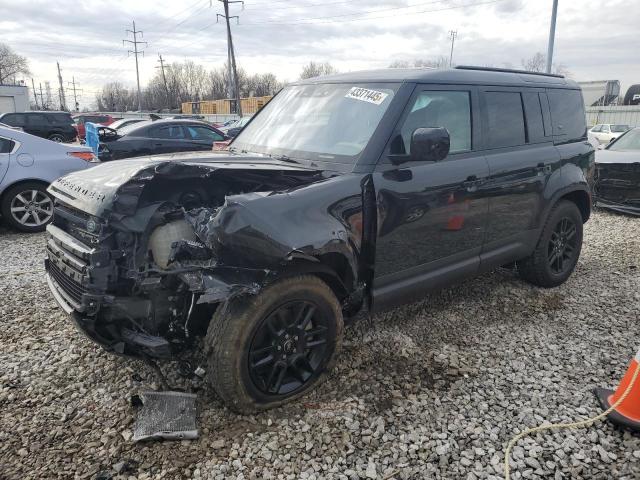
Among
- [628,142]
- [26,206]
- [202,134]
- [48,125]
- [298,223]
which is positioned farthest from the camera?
[48,125]

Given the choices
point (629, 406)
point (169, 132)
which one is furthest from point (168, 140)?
point (629, 406)

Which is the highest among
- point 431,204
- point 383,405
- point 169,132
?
point 169,132

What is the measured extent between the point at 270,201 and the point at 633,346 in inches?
126

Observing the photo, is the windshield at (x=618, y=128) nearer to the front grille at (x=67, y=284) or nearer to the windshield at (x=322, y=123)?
the windshield at (x=322, y=123)

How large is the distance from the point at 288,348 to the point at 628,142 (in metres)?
9.25

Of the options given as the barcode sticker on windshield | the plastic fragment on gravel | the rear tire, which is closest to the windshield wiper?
the barcode sticker on windshield

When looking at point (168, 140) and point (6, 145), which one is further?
point (168, 140)

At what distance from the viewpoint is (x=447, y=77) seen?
3.59 meters

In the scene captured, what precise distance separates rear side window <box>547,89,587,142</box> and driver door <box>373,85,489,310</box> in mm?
1318

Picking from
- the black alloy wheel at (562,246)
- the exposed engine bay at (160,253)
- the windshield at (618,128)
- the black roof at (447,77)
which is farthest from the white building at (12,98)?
the black alloy wheel at (562,246)

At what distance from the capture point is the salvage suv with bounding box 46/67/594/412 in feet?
8.41

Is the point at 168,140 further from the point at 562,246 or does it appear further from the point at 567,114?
the point at 562,246

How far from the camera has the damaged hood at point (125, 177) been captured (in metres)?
2.59

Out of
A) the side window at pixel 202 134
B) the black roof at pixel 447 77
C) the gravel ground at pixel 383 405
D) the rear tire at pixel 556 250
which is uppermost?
the black roof at pixel 447 77
